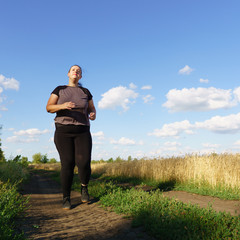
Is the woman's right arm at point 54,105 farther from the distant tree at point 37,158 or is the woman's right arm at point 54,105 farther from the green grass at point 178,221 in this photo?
the distant tree at point 37,158

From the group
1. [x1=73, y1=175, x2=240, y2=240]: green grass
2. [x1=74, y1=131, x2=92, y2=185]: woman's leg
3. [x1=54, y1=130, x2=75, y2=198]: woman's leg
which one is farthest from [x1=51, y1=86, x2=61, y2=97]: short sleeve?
[x1=73, y1=175, x2=240, y2=240]: green grass

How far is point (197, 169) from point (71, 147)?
6323mm

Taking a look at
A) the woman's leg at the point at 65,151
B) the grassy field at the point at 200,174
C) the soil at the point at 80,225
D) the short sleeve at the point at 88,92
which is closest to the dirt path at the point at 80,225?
the soil at the point at 80,225

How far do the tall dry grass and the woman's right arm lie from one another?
666 cm

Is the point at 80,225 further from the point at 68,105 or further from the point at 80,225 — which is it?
the point at 68,105

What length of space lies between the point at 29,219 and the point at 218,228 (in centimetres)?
311

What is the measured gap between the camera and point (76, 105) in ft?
15.2

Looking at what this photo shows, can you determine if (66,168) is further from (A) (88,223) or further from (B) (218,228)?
(B) (218,228)

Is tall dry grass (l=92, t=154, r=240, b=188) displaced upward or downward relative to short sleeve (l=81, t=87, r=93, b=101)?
downward

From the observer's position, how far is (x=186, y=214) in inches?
134

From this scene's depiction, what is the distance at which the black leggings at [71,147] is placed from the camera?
14.9 ft

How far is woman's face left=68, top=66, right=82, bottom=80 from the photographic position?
476cm

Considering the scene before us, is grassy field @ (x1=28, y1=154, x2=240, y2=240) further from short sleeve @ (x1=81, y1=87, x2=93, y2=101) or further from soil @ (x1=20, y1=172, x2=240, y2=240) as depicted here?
short sleeve @ (x1=81, y1=87, x2=93, y2=101)

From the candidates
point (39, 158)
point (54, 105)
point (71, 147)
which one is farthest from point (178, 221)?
point (39, 158)
